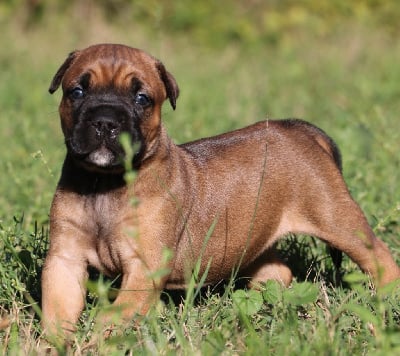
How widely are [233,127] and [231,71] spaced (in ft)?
14.6

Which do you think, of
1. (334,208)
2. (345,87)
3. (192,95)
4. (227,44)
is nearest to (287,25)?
(227,44)

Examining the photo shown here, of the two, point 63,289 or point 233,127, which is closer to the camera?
point 63,289

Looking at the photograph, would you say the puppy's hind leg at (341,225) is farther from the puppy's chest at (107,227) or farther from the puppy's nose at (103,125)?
the puppy's nose at (103,125)

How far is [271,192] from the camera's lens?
5.31 metres

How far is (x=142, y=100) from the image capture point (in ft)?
15.5

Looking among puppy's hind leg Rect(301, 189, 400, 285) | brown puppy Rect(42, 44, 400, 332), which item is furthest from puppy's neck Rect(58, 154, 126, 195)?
puppy's hind leg Rect(301, 189, 400, 285)

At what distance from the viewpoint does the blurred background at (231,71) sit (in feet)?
25.0

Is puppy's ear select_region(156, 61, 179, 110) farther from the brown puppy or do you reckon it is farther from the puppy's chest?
the puppy's chest

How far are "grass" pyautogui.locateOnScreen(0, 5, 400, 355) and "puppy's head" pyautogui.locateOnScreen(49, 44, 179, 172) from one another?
0.42 meters

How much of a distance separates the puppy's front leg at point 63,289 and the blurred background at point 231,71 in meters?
0.73

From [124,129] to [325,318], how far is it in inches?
55.1

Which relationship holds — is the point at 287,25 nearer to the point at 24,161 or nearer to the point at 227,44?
the point at 227,44

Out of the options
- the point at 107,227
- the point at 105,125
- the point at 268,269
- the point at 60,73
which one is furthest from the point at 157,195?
the point at 268,269

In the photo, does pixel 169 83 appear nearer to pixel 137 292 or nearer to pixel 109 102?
pixel 109 102
